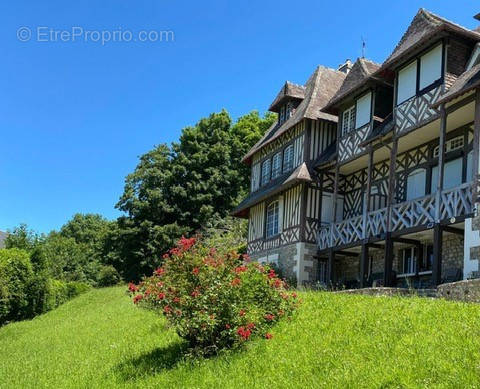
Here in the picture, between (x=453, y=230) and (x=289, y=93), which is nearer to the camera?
(x=453, y=230)

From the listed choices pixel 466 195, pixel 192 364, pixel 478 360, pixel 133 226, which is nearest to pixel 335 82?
pixel 466 195

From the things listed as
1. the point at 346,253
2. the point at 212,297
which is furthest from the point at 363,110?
Result: the point at 212,297

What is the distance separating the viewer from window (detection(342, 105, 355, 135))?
21188 mm

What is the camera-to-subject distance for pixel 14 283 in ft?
87.9

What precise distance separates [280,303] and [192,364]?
217cm

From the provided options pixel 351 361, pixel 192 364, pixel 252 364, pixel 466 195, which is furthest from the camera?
pixel 466 195

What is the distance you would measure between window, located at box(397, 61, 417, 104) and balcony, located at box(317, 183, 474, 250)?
3332mm

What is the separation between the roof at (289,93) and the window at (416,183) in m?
7.68

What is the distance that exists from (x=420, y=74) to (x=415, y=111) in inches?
42.9

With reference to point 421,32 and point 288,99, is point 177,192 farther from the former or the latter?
point 421,32

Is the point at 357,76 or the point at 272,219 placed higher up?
the point at 357,76

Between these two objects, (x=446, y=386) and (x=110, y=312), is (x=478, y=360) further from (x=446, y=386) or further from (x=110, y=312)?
(x=110, y=312)

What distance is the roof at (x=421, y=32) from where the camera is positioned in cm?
1653

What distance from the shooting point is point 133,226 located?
117ft
